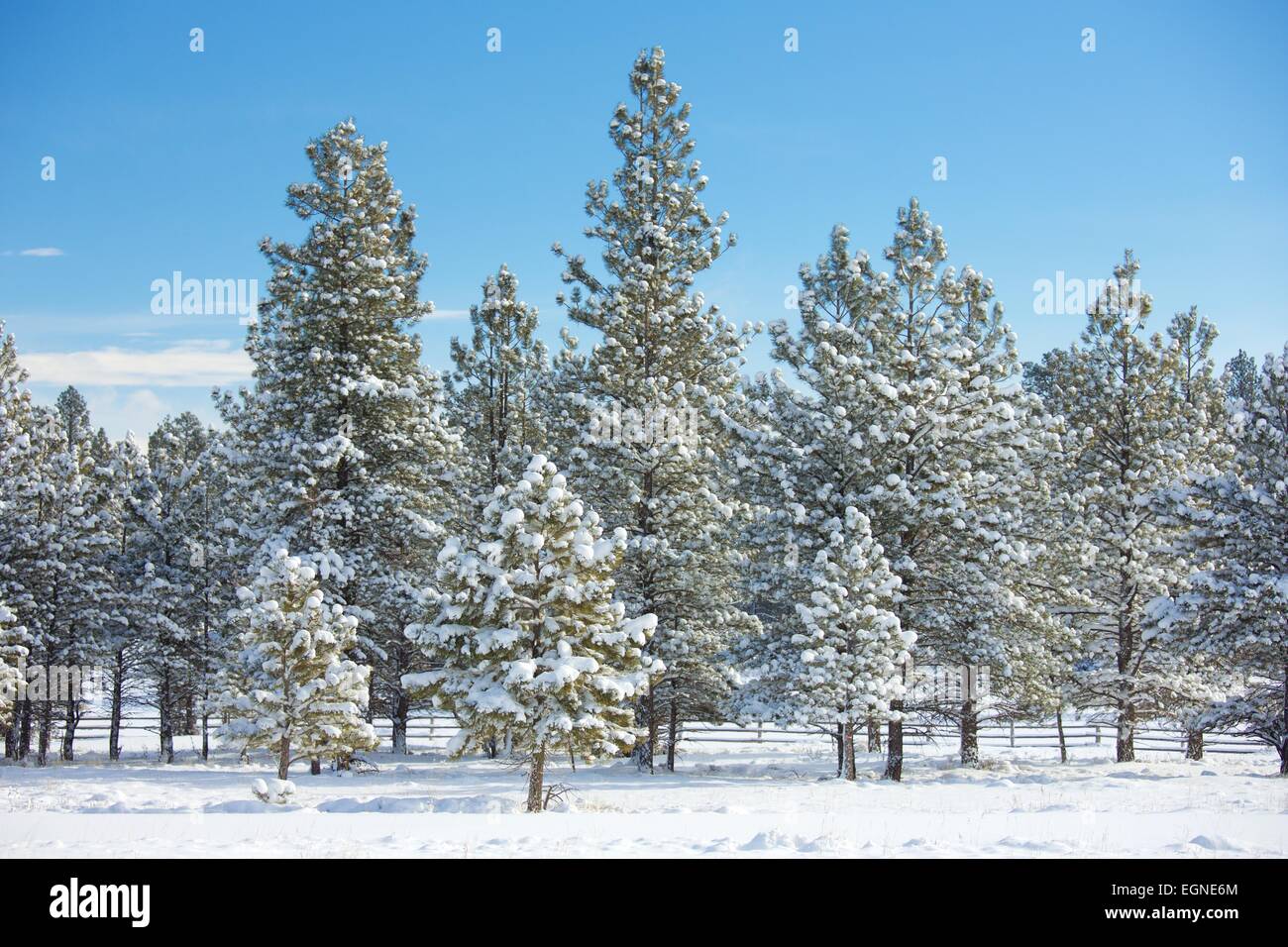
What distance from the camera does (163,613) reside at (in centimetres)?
2988

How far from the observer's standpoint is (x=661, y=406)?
81.4 feet

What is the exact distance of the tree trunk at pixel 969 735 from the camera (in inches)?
945

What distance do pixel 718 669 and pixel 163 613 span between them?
17.9 m

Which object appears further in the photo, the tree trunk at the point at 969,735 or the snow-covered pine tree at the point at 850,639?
the tree trunk at the point at 969,735

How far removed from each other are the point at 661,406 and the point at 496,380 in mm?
8304

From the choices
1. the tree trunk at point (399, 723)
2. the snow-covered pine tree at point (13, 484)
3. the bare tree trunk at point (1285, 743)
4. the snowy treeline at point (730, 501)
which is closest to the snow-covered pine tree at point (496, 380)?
the snowy treeline at point (730, 501)

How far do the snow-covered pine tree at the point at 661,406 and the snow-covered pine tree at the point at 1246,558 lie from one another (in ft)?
33.0

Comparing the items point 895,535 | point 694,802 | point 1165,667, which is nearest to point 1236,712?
point 1165,667

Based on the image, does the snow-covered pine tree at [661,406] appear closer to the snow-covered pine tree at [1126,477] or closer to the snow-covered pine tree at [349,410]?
the snow-covered pine tree at [349,410]

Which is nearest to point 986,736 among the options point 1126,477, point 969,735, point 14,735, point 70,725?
point 969,735

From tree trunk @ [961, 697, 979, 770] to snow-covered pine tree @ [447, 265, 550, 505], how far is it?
14520 millimetres

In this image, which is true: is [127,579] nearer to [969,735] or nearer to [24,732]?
[24,732]
